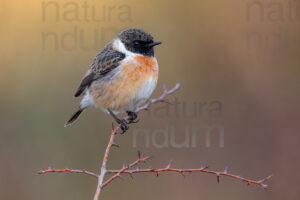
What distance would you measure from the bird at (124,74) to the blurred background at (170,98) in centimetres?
132

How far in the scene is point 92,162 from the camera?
6441 mm

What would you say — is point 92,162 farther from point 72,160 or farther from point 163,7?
point 163,7

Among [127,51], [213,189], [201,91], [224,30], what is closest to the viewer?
[127,51]

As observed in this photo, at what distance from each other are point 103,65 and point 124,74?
0.37 metres

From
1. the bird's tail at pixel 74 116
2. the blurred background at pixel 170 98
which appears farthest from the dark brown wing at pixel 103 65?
the blurred background at pixel 170 98

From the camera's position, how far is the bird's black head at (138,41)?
5125mm

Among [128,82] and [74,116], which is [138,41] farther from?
[74,116]

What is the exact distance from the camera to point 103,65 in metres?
5.27

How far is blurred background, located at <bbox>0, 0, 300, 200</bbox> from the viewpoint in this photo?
20.8ft

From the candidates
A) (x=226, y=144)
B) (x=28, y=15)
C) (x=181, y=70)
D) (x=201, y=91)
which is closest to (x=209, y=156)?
(x=226, y=144)

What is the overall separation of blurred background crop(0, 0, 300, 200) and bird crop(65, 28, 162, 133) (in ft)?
4.33

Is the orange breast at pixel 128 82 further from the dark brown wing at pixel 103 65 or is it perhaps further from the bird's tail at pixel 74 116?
the bird's tail at pixel 74 116

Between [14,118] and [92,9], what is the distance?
2.35m

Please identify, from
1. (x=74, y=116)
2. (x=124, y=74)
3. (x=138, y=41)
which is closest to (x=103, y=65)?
(x=124, y=74)
